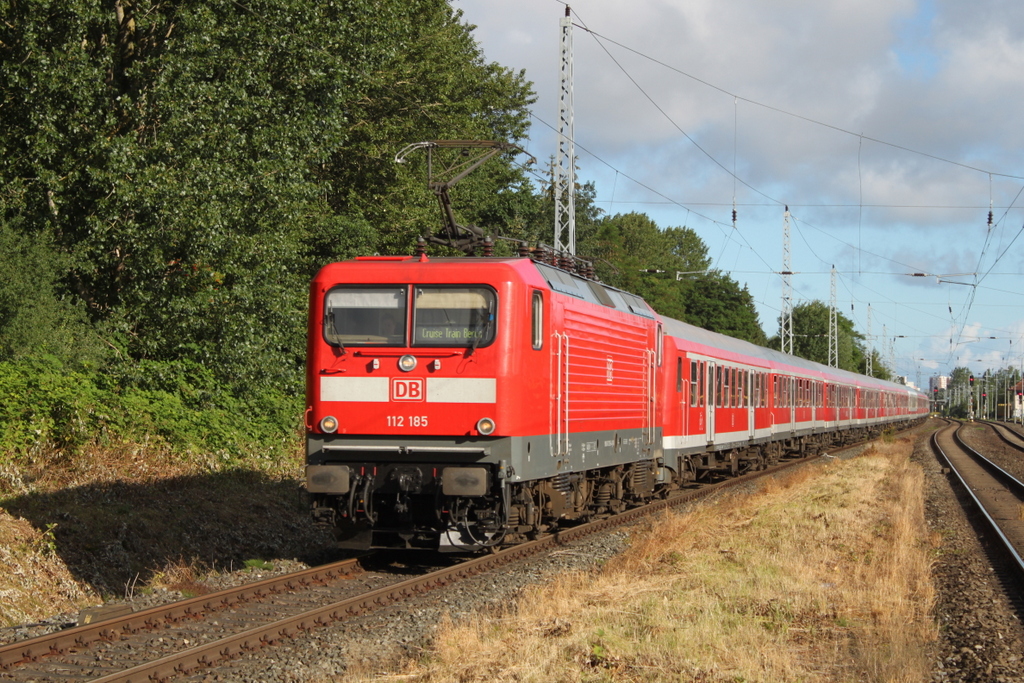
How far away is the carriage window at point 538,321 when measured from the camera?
11.9 meters

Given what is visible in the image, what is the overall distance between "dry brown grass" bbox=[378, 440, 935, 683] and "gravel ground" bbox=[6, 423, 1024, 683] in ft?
0.97

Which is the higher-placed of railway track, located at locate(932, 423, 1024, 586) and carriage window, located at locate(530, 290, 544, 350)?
carriage window, located at locate(530, 290, 544, 350)

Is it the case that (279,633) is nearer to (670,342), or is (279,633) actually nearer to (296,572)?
(296,572)

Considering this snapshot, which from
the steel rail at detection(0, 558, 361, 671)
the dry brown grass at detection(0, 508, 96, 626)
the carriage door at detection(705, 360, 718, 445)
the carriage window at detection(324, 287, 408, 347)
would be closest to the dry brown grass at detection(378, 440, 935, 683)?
the steel rail at detection(0, 558, 361, 671)

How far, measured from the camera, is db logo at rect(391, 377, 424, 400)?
1133cm

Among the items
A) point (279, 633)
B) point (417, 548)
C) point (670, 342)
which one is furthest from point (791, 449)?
point (279, 633)

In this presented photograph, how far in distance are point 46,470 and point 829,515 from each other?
1151 cm

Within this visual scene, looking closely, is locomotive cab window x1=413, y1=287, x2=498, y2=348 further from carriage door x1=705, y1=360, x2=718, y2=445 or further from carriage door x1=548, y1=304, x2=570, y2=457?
carriage door x1=705, y1=360, x2=718, y2=445

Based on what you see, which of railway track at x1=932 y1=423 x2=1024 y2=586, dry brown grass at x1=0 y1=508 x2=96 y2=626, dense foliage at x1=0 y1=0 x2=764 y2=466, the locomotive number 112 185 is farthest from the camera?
dense foliage at x1=0 y1=0 x2=764 y2=466

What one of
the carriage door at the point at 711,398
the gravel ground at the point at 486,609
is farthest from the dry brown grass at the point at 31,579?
the carriage door at the point at 711,398

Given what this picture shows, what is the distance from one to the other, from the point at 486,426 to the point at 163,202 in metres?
7.94

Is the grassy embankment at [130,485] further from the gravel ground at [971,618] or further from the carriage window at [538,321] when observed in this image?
the gravel ground at [971,618]

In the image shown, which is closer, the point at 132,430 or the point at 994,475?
the point at 132,430

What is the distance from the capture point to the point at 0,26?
55.8 feet
